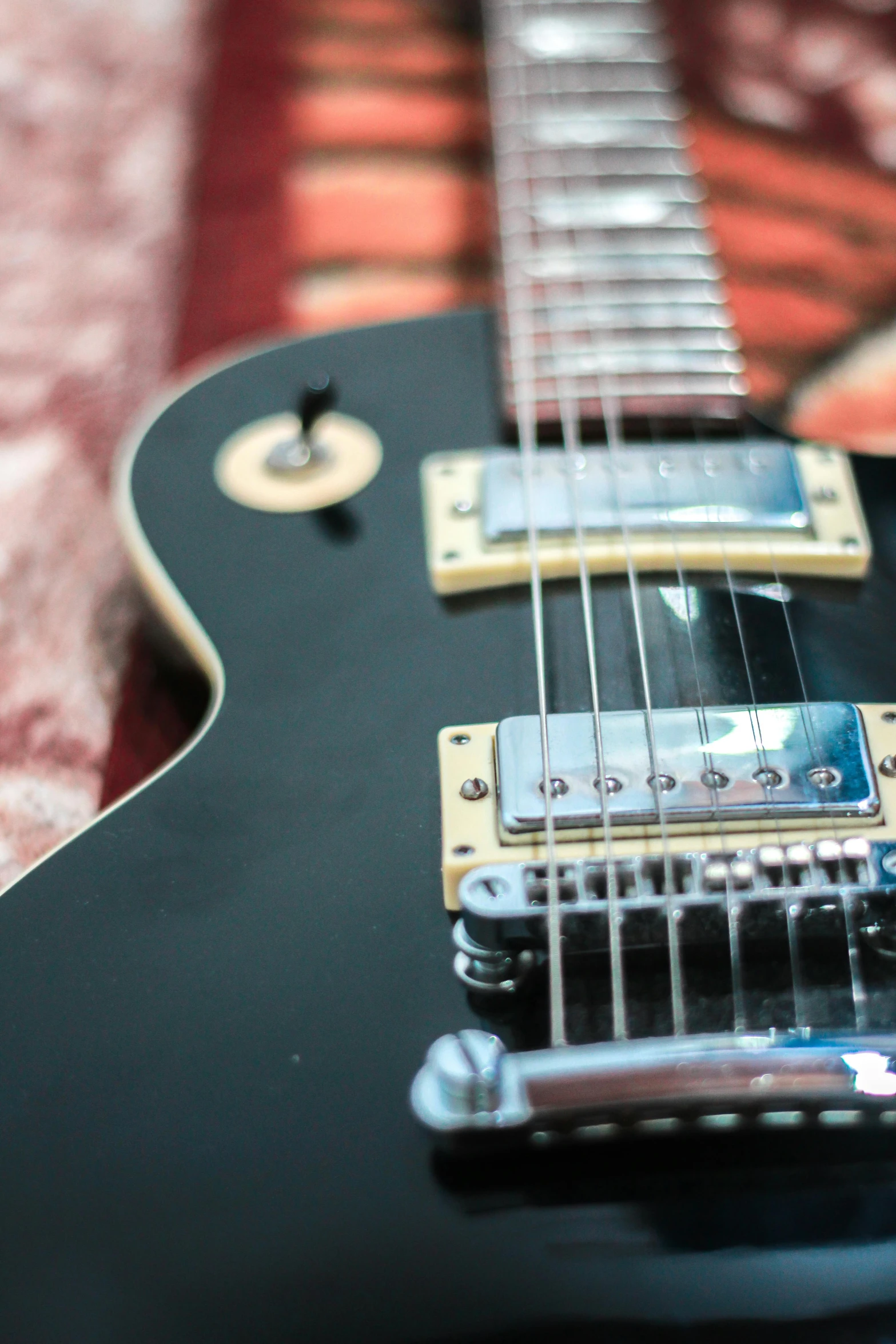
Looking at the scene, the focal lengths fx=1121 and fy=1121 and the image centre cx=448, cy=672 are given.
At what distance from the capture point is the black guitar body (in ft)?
1.27

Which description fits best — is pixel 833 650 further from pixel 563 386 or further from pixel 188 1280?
pixel 188 1280

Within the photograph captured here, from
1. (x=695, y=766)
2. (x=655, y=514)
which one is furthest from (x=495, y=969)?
(x=655, y=514)

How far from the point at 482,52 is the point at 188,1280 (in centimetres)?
128

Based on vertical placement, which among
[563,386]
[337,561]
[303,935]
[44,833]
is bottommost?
[303,935]

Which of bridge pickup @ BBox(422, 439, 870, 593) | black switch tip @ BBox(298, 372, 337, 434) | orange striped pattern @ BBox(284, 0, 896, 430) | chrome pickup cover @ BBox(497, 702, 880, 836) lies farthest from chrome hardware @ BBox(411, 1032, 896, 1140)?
orange striped pattern @ BBox(284, 0, 896, 430)

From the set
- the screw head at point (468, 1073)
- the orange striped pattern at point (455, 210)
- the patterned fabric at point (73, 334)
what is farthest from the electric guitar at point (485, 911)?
the orange striped pattern at point (455, 210)

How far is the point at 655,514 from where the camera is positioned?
0.65m

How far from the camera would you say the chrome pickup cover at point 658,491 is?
25.5 inches

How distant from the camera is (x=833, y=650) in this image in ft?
1.93

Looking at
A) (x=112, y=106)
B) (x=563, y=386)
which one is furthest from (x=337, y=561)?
(x=112, y=106)

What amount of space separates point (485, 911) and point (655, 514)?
0.96 feet

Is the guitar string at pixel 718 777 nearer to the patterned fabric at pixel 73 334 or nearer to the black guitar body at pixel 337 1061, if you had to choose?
the black guitar body at pixel 337 1061

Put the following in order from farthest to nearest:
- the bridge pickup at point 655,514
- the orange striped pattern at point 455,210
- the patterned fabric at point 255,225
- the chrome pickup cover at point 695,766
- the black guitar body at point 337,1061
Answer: the orange striped pattern at point 455,210, the patterned fabric at point 255,225, the bridge pickup at point 655,514, the chrome pickup cover at point 695,766, the black guitar body at point 337,1061

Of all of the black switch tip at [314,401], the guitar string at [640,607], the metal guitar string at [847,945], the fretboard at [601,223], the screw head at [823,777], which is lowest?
the metal guitar string at [847,945]
